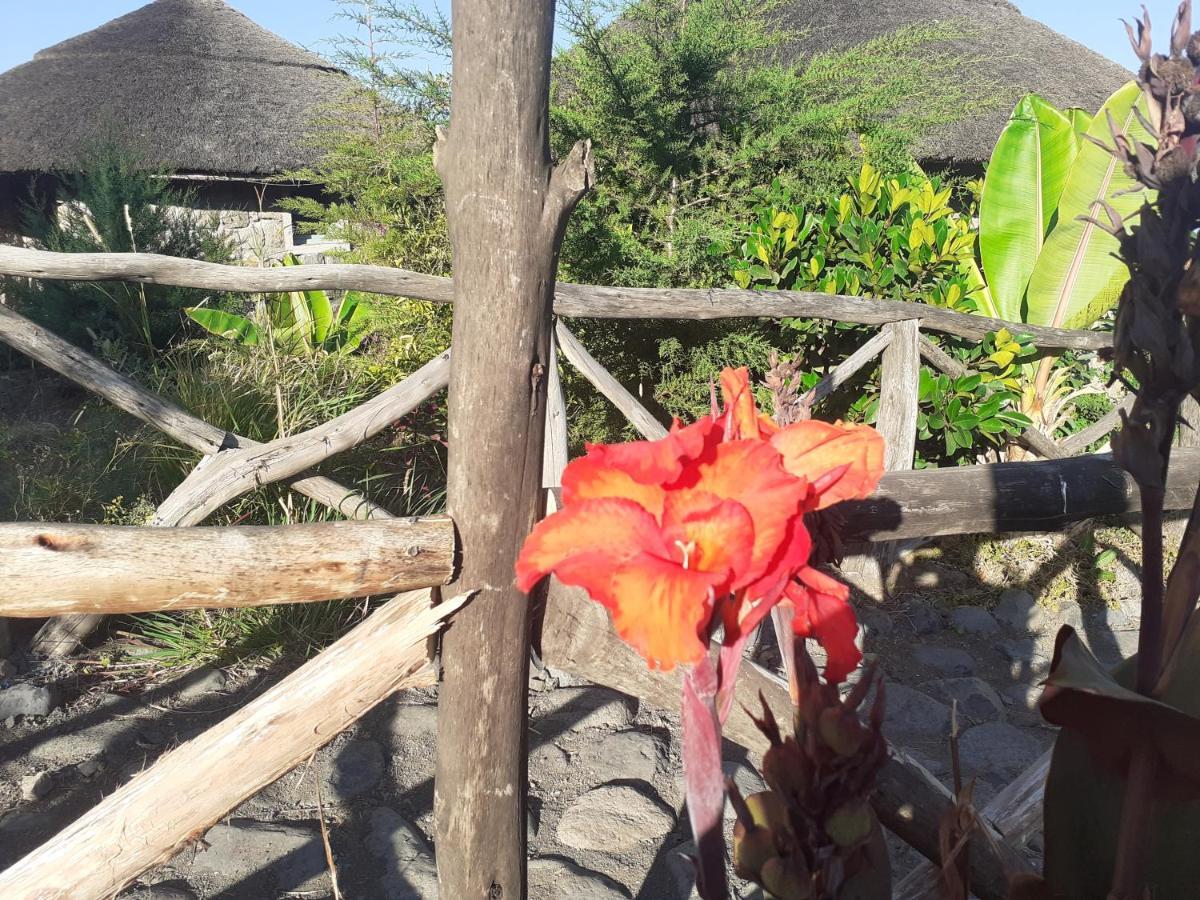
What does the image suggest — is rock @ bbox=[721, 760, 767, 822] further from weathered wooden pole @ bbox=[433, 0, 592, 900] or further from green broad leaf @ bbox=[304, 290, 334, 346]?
green broad leaf @ bbox=[304, 290, 334, 346]

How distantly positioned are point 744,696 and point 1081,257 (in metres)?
4.15

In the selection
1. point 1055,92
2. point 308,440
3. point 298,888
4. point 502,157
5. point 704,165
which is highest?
point 1055,92

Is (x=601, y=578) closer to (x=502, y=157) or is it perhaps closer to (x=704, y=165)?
Result: (x=502, y=157)

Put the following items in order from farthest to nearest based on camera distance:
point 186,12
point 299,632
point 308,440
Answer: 1. point 186,12
2. point 299,632
3. point 308,440

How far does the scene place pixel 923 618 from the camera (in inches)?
148

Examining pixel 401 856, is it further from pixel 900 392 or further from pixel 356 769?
pixel 900 392

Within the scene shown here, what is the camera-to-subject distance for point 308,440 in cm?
299

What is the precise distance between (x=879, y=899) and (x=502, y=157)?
927 mm

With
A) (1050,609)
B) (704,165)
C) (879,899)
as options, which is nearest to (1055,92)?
(704,165)

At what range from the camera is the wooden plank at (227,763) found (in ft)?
3.63

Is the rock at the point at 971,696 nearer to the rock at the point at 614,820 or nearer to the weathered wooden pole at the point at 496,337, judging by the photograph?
the rock at the point at 614,820

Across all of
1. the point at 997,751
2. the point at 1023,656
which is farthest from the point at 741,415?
the point at 1023,656

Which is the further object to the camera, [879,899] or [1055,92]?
[1055,92]

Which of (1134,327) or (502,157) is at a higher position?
(502,157)
